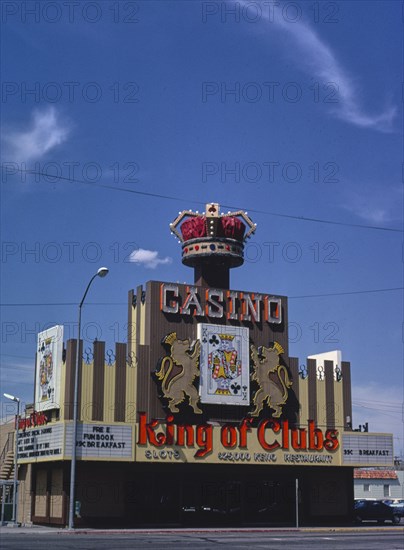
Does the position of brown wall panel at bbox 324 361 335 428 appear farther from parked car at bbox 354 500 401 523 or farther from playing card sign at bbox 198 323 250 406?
parked car at bbox 354 500 401 523

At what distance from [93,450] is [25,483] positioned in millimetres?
9461

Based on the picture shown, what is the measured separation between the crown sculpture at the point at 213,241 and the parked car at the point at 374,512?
1915cm

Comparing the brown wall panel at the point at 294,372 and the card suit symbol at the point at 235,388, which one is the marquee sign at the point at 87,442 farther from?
the brown wall panel at the point at 294,372

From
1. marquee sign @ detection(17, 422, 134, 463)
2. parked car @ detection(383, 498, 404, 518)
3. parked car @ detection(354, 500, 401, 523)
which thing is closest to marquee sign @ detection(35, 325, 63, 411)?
marquee sign @ detection(17, 422, 134, 463)

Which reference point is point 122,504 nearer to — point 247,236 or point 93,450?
point 93,450

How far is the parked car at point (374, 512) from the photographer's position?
5984 cm

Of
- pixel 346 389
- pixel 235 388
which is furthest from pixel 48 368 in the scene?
pixel 346 389

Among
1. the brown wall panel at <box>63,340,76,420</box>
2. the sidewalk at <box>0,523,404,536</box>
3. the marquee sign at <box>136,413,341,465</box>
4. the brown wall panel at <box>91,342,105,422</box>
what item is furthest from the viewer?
the marquee sign at <box>136,413,341,465</box>

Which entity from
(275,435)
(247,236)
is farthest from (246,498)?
(247,236)

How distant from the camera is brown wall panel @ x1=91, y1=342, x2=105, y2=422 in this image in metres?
49.4

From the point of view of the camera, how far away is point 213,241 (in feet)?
185

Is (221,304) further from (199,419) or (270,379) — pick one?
(199,419)

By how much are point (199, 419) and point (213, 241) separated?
1195 centimetres

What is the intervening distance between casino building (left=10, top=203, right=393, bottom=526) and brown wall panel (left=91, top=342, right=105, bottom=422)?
63 mm
